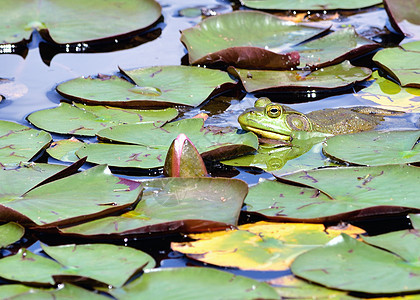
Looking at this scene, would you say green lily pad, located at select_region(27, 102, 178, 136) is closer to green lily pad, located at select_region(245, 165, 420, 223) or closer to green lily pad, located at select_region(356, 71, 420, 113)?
green lily pad, located at select_region(245, 165, 420, 223)

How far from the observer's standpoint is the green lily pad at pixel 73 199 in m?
3.17

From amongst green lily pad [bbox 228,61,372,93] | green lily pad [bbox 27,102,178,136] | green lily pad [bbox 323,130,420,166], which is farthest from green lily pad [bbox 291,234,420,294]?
green lily pad [bbox 228,61,372,93]

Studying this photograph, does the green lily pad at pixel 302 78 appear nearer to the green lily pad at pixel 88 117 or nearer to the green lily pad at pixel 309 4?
the green lily pad at pixel 88 117

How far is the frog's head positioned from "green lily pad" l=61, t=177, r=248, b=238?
1.10m

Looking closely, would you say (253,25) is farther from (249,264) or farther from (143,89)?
(249,264)

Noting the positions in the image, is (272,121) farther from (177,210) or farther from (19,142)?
(19,142)

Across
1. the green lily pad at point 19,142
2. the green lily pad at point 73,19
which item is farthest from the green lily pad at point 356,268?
the green lily pad at point 73,19

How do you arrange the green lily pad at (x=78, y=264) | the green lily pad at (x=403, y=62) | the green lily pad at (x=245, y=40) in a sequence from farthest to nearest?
the green lily pad at (x=245, y=40) → the green lily pad at (x=403, y=62) → the green lily pad at (x=78, y=264)

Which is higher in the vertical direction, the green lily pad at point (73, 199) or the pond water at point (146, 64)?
the green lily pad at point (73, 199)

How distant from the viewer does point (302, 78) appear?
5348 mm

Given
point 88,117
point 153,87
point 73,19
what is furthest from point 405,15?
point 88,117

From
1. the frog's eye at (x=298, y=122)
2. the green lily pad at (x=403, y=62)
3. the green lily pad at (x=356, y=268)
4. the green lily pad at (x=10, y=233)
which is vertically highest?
the green lily pad at (x=356, y=268)

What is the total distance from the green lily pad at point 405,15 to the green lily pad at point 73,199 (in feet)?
12.9

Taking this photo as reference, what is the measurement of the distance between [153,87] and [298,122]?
4.26ft
